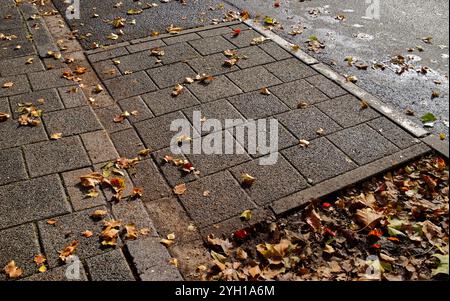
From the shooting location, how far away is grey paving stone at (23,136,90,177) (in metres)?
3.73

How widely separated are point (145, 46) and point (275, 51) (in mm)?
1768

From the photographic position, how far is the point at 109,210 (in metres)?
3.33

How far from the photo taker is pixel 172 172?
374 centimetres

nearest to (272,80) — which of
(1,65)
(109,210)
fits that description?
(109,210)

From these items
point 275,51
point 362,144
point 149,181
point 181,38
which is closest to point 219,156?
point 149,181

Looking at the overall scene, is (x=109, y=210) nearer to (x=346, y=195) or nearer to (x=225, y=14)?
(x=346, y=195)

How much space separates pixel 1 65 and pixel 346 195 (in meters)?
4.50

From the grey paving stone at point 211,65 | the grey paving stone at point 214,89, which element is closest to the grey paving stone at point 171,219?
the grey paving stone at point 214,89

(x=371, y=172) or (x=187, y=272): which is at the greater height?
(x=371, y=172)

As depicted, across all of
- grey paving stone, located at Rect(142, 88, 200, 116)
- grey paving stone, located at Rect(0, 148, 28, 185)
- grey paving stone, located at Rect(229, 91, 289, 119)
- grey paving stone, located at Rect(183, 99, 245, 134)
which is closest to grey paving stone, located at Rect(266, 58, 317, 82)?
grey paving stone, located at Rect(229, 91, 289, 119)

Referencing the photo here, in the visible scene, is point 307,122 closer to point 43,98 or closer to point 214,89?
point 214,89

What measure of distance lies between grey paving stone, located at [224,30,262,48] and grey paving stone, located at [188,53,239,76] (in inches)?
17.0

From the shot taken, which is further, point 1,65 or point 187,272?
point 1,65

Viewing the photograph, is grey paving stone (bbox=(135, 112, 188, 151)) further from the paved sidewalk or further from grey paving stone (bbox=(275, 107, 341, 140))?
grey paving stone (bbox=(275, 107, 341, 140))
